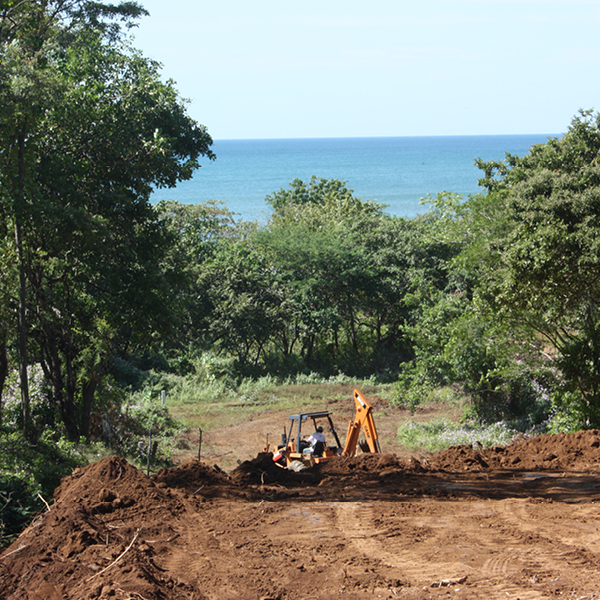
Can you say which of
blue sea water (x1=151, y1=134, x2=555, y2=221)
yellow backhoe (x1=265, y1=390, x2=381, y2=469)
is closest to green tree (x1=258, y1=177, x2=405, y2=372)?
yellow backhoe (x1=265, y1=390, x2=381, y2=469)

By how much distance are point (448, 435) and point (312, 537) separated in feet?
33.8

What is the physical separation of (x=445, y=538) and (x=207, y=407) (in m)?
15.8

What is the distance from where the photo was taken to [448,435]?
17.0 metres

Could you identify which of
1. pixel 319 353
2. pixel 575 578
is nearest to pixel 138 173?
pixel 575 578

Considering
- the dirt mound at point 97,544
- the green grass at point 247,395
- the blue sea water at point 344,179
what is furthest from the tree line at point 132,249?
the blue sea water at point 344,179

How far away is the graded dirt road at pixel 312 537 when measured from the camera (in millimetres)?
5992

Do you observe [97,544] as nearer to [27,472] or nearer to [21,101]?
[27,472]

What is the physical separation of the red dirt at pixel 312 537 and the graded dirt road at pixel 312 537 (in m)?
0.02

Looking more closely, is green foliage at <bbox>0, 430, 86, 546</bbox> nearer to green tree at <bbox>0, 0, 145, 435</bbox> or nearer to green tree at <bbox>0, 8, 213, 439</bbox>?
green tree at <bbox>0, 0, 145, 435</bbox>

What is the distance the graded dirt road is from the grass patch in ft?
17.7

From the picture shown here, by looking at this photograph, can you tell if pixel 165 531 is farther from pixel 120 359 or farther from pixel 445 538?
pixel 120 359

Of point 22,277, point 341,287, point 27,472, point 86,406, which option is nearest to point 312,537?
point 27,472

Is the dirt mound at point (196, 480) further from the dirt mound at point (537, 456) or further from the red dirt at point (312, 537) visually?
the dirt mound at point (537, 456)

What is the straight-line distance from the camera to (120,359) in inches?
944
